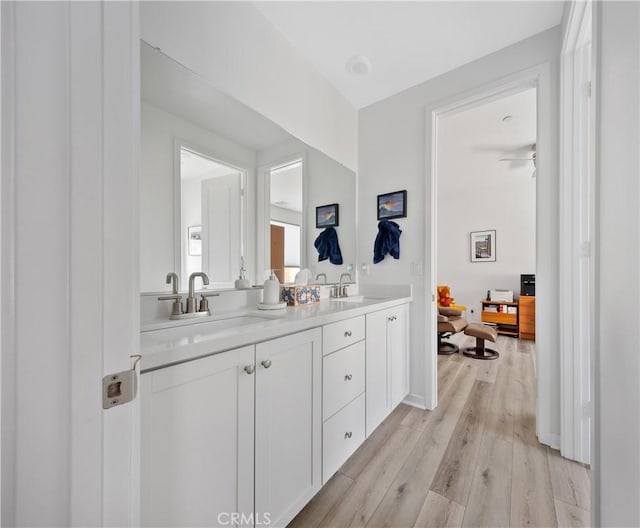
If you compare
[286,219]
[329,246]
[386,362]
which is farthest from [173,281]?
[386,362]

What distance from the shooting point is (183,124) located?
127 cm

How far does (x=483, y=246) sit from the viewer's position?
16.7 feet

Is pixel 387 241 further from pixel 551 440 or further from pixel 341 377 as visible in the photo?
pixel 551 440

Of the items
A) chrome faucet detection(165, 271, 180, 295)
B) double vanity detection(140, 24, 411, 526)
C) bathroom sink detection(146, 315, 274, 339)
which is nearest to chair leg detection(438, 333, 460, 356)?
double vanity detection(140, 24, 411, 526)

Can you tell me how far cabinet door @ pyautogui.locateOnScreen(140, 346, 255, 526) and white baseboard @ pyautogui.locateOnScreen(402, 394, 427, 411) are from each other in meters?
1.62

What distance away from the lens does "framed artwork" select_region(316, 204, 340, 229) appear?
85.6 inches

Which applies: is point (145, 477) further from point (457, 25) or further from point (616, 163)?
point (457, 25)

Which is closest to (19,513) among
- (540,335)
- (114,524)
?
(114,524)

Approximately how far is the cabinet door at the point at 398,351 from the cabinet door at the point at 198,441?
1233 mm

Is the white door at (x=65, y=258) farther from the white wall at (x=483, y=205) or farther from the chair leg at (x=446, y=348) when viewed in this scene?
the chair leg at (x=446, y=348)

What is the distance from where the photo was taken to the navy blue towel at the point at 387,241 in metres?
2.25

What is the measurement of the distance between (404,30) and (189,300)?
2098mm

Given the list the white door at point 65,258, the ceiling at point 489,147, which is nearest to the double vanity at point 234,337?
the white door at point 65,258

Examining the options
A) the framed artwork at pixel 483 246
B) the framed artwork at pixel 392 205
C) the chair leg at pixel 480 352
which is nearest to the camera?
the framed artwork at pixel 392 205
